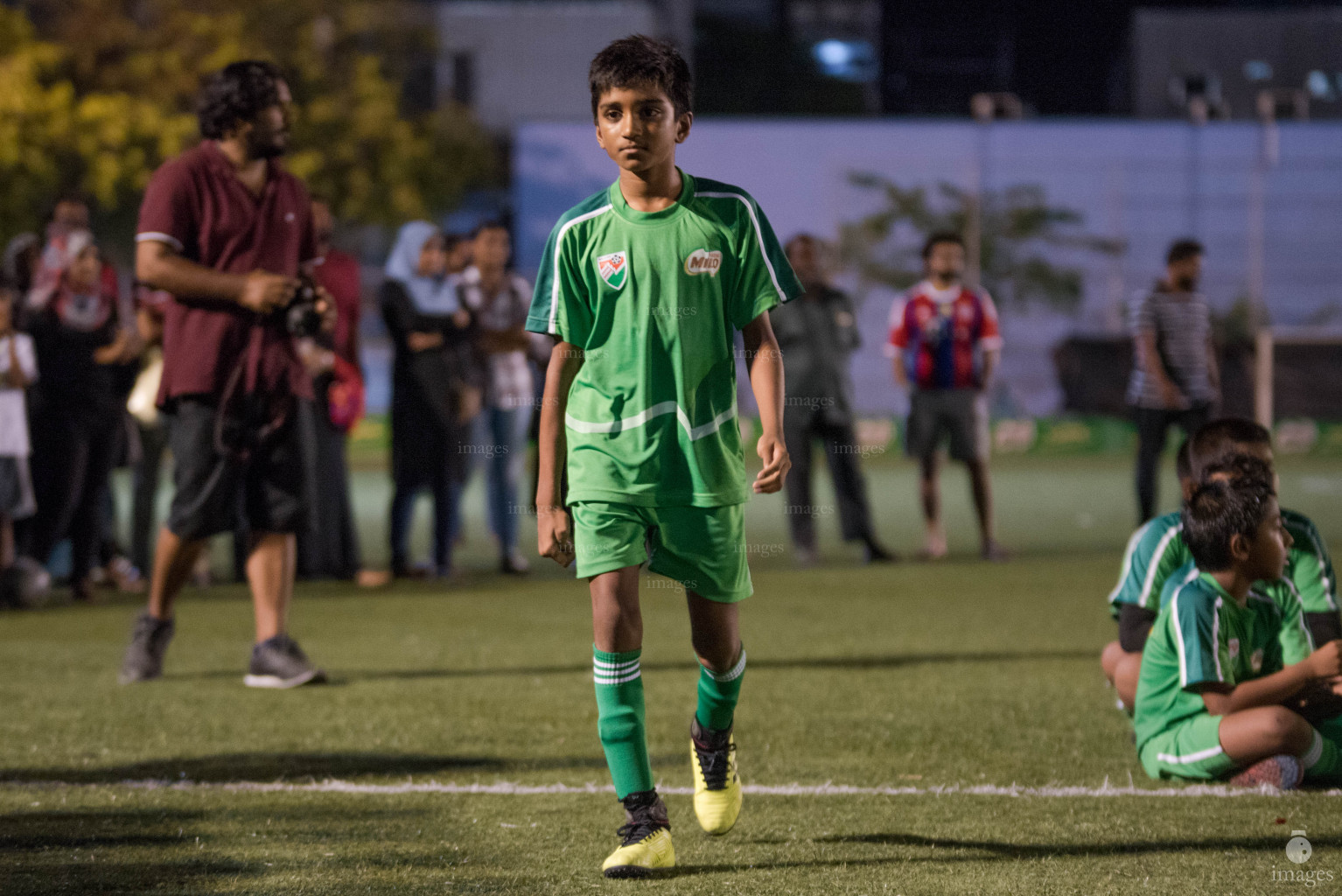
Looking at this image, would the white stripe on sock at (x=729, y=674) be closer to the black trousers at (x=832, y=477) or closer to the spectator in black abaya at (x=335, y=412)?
the spectator in black abaya at (x=335, y=412)

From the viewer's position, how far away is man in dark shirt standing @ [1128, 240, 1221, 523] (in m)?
10.9

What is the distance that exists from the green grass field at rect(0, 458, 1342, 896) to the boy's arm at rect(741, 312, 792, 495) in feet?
2.80

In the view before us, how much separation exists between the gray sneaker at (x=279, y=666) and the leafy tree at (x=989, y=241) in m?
22.8

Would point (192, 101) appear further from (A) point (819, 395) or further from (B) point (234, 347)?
(B) point (234, 347)

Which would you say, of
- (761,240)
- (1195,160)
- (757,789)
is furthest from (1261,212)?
(761,240)

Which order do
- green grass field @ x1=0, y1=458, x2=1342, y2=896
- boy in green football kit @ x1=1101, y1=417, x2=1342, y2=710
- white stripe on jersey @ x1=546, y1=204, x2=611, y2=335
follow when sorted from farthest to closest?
boy in green football kit @ x1=1101, y1=417, x2=1342, y2=710
white stripe on jersey @ x1=546, y1=204, x2=611, y2=335
green grass field @ x1=0, y1=458, x2=1342, y2=896

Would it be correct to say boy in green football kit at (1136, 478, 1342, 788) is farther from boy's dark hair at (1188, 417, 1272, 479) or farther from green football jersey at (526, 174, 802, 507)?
green football jersey at (526, 174, 802, 507)

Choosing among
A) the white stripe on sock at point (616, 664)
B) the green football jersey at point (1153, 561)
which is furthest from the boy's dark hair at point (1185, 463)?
the white stripe on sock at point (616, 664)

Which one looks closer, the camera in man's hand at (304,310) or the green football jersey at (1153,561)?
the green football jersey at (1153,561)

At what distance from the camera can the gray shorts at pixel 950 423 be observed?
11180 millimetres

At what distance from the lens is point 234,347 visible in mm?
6266

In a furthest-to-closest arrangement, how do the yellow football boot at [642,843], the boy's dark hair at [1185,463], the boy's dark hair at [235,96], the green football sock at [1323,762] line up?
the boy's dark hair at [235,96] → the boy's dark hair at [1185,463] → the green football sock at [1323,762] → the yellow football boot at [642,843]

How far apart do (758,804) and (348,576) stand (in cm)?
610

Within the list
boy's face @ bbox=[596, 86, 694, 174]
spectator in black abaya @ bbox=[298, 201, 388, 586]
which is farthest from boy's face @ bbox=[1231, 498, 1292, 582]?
spectator in black abaya @ bbox=[298, 201, 388, 586]
